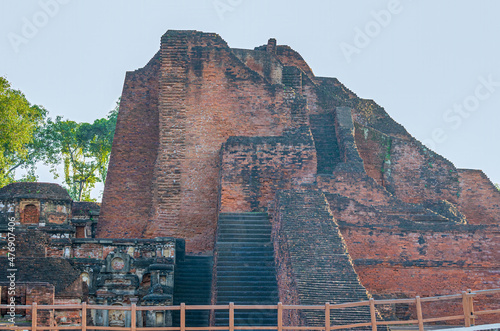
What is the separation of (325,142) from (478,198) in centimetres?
568

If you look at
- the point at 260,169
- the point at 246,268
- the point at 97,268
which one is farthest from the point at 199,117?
the point at 246,268

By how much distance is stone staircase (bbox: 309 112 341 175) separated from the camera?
68.3 ft

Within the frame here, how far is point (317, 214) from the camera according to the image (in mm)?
14828

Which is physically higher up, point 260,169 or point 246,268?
point 260,169

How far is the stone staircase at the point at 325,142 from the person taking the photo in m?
20.8

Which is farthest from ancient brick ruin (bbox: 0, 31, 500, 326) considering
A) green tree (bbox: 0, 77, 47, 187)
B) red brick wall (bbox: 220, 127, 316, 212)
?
green tree (bbox: 0, 77, 47, 187)

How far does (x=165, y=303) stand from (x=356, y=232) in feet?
14.9

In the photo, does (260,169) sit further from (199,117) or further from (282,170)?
(199,117)

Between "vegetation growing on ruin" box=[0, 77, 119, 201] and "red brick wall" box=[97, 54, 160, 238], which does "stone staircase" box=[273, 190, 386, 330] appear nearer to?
"red brick wall" box=[97, 54, 160, 238]

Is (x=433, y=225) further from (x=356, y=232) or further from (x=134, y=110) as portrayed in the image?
(x=134, y=110)

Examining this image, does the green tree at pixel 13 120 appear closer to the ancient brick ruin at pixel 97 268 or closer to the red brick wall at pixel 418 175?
the ancient brick ruin at pixel 97 268

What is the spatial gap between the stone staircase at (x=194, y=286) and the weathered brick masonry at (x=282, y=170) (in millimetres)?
1649

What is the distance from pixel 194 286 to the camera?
1605 cm

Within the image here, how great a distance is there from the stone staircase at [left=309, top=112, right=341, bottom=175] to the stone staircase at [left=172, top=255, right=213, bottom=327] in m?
5.19
